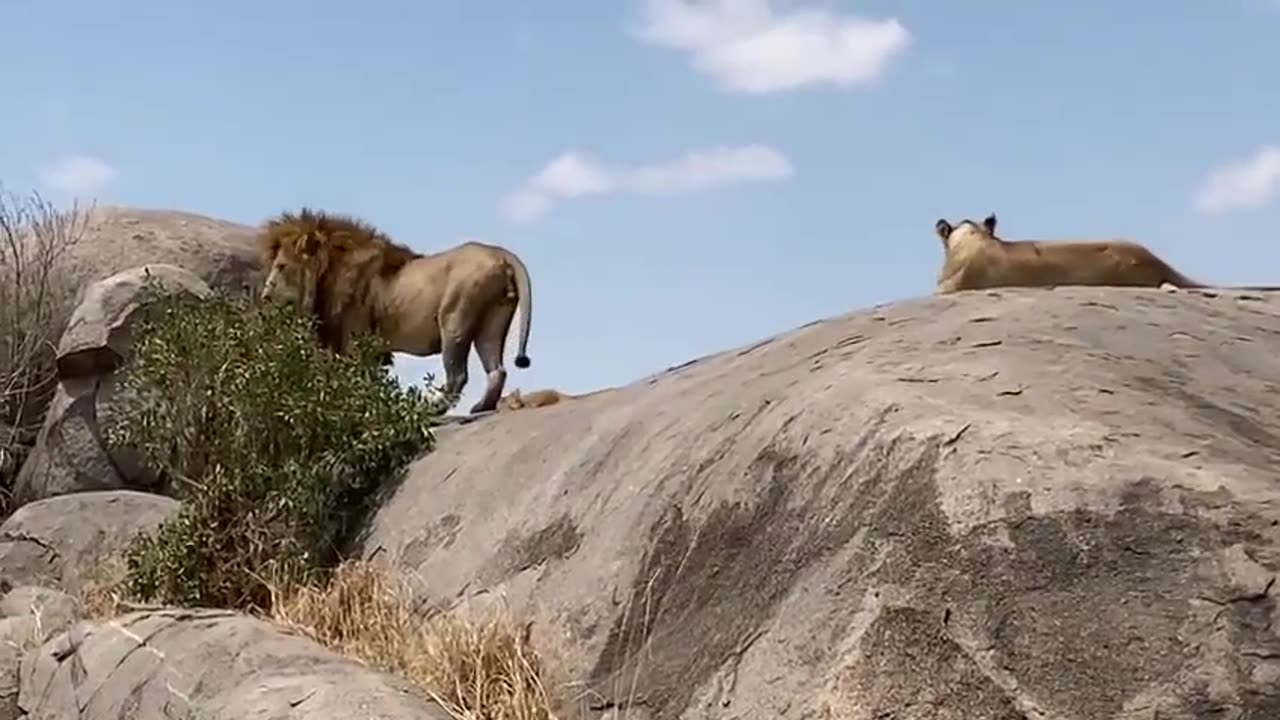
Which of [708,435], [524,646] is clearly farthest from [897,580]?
[524,646]

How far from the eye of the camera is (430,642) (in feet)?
22.5

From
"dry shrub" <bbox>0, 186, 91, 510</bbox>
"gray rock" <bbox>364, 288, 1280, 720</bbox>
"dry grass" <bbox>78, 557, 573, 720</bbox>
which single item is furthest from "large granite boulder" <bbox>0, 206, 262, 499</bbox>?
"gray rock" <bbox>364, 288, 1280, 720</bbox>

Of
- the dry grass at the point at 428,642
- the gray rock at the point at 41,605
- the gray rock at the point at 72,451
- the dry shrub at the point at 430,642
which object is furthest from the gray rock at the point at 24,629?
the gray rock at the point at 72,451

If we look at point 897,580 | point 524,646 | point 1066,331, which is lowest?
point 524,646

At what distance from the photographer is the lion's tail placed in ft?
37.6

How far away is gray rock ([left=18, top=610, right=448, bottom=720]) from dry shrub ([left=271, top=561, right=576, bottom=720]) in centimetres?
25

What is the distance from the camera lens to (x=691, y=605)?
227 inches

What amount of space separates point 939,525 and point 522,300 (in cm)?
680

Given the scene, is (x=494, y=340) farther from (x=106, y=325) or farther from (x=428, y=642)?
(x=428, y=642)

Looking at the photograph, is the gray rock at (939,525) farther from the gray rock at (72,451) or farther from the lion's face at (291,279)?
the gray rock at (72,451)

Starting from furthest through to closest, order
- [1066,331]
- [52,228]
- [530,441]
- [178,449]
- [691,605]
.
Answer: [52,228] → [178,449] → [530,441] → [1066,331] → [691,605]

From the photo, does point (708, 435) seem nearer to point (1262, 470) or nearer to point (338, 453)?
point (1262, 470)

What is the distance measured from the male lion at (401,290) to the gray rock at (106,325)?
1636mm

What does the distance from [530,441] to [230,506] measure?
1.74 metres
